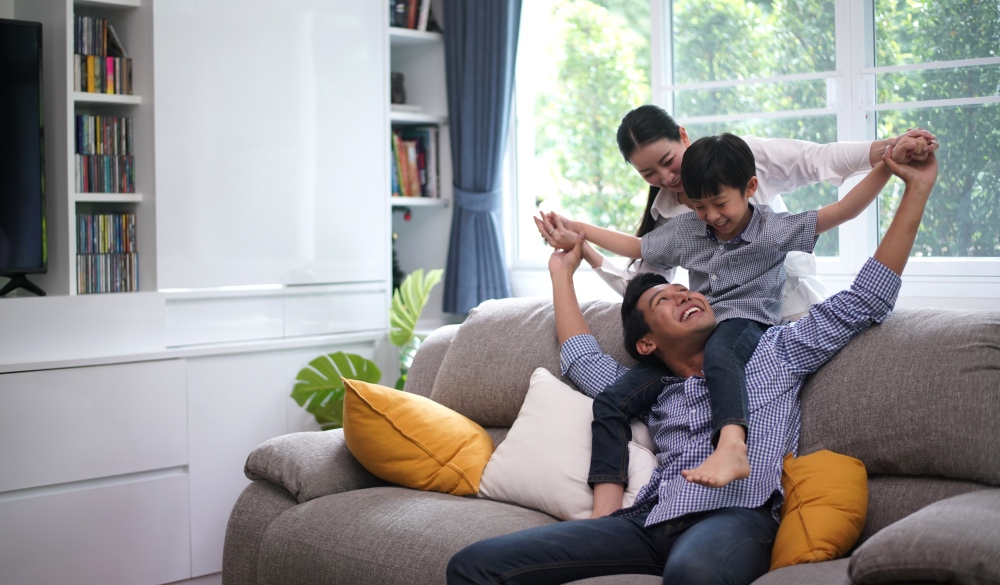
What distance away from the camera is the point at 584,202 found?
4184mm

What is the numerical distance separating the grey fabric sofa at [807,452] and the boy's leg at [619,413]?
175 millimetres

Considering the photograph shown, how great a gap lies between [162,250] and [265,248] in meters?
0.39

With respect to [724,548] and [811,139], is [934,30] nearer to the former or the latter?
[811,139]

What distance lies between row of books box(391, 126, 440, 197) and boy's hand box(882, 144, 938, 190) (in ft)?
8.26

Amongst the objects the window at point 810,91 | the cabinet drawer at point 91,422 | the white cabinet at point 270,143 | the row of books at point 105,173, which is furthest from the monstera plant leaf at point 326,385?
the window at point 810,91

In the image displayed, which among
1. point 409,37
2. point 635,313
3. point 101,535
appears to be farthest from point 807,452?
point 409,37

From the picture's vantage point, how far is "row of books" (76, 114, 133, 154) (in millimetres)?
3125

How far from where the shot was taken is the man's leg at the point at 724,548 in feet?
5.36

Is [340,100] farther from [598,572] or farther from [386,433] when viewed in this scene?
[598,572]

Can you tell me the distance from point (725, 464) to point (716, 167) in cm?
68

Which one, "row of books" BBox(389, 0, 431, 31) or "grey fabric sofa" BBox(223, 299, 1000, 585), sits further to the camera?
"row of books" BBox(389, 0, 431, 31)

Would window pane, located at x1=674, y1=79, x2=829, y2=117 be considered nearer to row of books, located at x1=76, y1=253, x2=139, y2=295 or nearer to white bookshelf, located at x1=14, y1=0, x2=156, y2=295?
white bookshelf, located at x1=14, y1=0, x2=156, y2=295

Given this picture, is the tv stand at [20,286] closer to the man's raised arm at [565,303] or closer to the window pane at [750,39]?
the man's raised arm at [565,303]

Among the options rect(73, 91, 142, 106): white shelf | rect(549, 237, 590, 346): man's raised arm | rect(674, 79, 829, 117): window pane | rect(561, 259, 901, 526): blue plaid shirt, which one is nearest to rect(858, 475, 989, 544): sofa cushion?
rect(561, 259, 901, 526): blue plaid shirt
